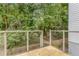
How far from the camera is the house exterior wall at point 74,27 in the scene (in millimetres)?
1594

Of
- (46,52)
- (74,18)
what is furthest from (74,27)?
(46,52)

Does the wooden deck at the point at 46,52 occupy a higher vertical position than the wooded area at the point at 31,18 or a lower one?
lower

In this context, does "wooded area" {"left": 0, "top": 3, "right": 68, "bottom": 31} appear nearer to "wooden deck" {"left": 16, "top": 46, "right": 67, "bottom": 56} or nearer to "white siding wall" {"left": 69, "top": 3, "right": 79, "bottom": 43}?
"white siding wall" {"left": 69, "top": 3, "right": 79, "bottom": 43}

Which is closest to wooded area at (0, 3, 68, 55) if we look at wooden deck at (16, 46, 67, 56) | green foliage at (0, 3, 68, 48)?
green foliage at (0, 3, 68, 48)

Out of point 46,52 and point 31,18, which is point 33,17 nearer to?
point 31,18

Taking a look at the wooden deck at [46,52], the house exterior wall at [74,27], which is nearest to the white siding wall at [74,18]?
the house exterior wall at [74,27]

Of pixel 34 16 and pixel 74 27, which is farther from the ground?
pixel 34 16

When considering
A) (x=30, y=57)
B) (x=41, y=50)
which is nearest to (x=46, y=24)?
(x=41, y=50)

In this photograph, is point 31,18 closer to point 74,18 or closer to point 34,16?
point 34,16

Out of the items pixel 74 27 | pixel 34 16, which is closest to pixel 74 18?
pixel 74 27

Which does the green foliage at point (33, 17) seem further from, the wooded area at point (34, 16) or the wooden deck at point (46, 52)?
the wooden deck at point (46, 52)

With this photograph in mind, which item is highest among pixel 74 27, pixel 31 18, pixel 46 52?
pixel 31 18

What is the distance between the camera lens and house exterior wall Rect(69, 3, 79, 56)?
1594 millimetres

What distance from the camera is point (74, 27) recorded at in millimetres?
1614
